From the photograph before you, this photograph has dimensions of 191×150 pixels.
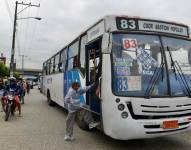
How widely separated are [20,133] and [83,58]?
2.90 m

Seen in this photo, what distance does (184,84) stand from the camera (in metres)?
8.41

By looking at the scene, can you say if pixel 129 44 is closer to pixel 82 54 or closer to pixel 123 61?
pixel 123 61

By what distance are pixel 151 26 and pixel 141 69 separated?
1.20m

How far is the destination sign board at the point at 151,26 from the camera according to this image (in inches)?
327

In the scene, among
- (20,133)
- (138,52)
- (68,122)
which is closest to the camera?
(138,52)

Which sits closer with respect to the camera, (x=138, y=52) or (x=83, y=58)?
(x=138, y=52)

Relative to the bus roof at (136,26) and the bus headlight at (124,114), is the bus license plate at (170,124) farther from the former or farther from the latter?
the bus roof at (136,26)

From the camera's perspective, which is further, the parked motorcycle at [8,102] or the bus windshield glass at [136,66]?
the parked motorcycle at [8,102]

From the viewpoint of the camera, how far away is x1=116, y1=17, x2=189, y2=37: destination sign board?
27.3 ft

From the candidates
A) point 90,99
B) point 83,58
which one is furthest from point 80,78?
point 90,99

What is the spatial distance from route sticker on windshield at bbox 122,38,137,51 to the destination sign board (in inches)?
12.5

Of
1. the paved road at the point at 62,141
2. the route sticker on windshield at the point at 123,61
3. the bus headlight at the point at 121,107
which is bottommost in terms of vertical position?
the paved road at the point at 62,141

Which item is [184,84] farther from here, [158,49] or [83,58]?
[83,58]

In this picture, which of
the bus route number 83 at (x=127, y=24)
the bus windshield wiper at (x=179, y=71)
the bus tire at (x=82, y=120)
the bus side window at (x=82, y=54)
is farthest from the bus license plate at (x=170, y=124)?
the bus side window at (x=82, y=54)
